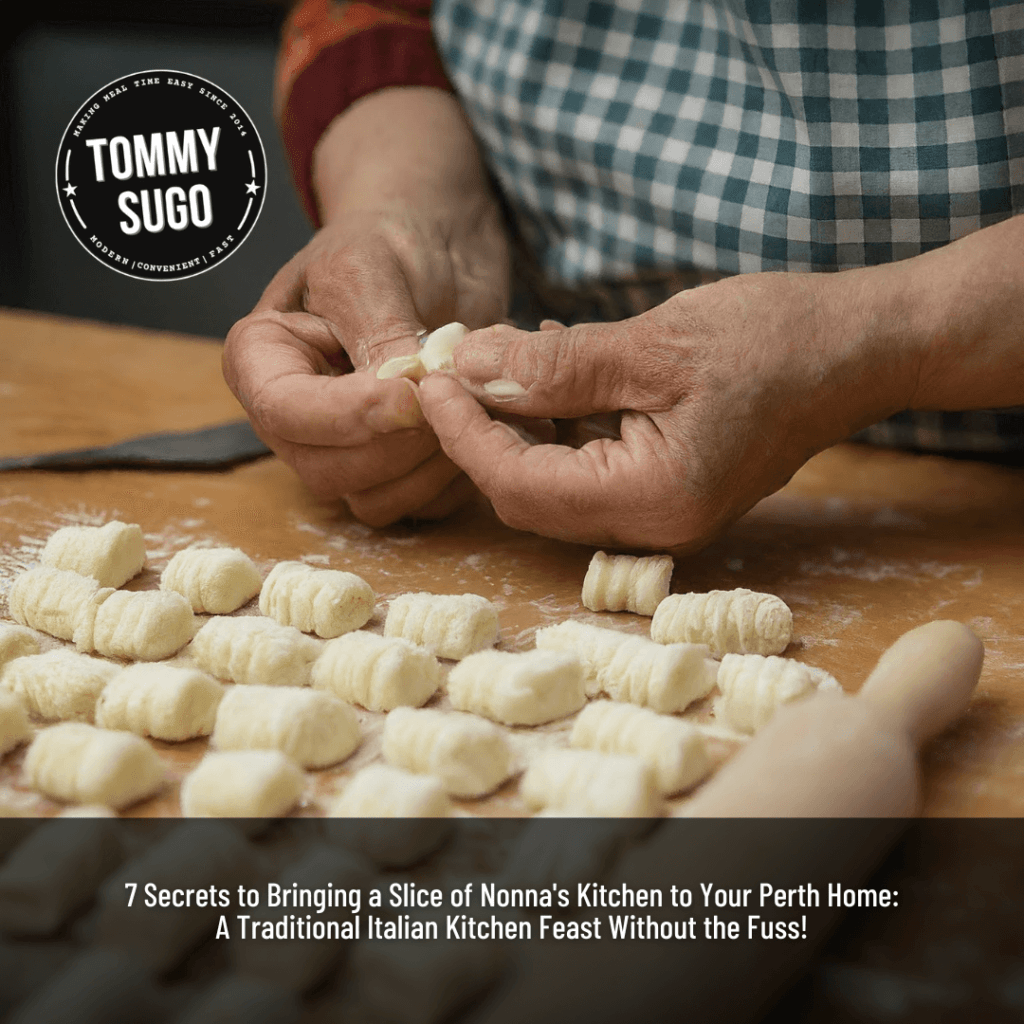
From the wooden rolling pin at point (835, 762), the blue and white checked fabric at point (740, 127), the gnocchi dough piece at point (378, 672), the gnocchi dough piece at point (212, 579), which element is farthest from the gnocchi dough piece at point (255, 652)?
the blue and white checked fabric at point (740, 127)

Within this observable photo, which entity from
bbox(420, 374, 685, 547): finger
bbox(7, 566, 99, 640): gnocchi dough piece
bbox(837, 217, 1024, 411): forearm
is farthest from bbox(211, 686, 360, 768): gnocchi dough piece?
bbox(837, 217, 1024, 411): forearm

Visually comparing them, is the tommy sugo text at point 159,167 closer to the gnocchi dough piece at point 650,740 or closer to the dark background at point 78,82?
the dark background at point 78,82

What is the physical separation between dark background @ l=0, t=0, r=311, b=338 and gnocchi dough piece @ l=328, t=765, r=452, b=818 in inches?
106

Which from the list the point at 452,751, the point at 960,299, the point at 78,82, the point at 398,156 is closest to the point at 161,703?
the point at 452,751

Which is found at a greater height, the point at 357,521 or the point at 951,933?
the point at 951,933

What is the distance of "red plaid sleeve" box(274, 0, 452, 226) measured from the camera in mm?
2311

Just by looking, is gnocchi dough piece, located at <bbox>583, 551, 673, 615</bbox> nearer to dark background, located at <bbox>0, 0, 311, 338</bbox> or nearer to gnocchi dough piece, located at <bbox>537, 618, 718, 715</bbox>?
gnocchi dough piece, located at <bbox>537, 618, 718, 715</bbox>

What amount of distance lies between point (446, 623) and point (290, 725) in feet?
1.07

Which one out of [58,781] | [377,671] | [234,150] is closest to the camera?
[58,781]

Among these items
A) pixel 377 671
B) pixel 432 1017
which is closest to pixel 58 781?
pixel 377 671

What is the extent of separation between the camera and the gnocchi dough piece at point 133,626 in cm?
141

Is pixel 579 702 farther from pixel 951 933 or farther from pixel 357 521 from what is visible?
pixel 357 521

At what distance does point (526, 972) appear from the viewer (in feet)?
2.79

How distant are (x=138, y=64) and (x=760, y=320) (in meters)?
2.65
